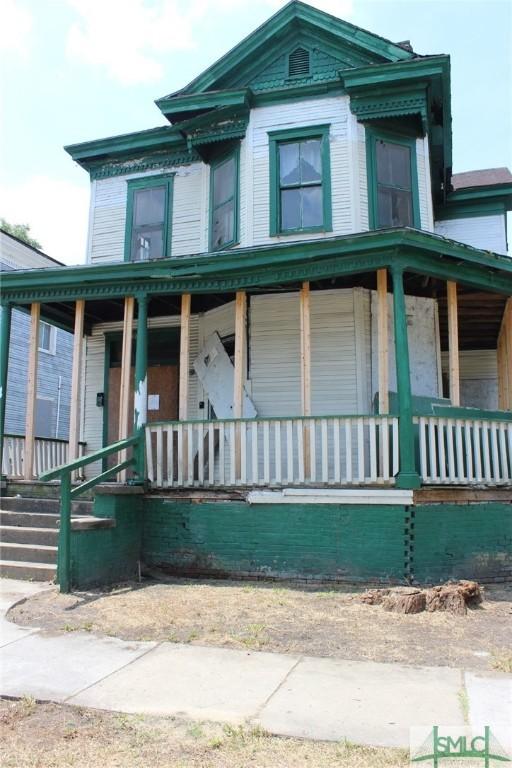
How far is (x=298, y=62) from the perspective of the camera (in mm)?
→ 11695

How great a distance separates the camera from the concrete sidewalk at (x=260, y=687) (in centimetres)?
352

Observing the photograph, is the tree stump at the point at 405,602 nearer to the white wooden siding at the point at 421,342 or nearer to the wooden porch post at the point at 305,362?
the wooden porch post at the point at 305,362

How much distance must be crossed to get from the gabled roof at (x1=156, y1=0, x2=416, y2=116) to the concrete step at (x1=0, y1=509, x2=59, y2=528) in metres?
7.82

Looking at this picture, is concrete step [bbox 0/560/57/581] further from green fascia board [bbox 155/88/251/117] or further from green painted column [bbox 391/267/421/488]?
green fascia board [bbox 155/88/251/117]

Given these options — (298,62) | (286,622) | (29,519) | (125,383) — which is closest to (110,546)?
(29,519)

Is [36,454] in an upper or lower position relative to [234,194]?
lower

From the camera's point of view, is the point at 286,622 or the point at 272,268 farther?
the point at 272,268

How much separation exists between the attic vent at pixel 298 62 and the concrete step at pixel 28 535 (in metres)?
9.20

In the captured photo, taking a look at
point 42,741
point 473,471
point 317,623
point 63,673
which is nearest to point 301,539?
point 317,623

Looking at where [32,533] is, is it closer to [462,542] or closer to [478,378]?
[462,542]

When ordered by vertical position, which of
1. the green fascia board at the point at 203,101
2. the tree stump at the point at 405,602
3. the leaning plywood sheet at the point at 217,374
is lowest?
the tree stump at the point at 405,602

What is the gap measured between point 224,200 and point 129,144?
2581 mm

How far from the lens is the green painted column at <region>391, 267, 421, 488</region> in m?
7.64

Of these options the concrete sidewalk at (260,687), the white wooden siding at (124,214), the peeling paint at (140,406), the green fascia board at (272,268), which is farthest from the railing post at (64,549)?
the white wooden siding at (124,214)
